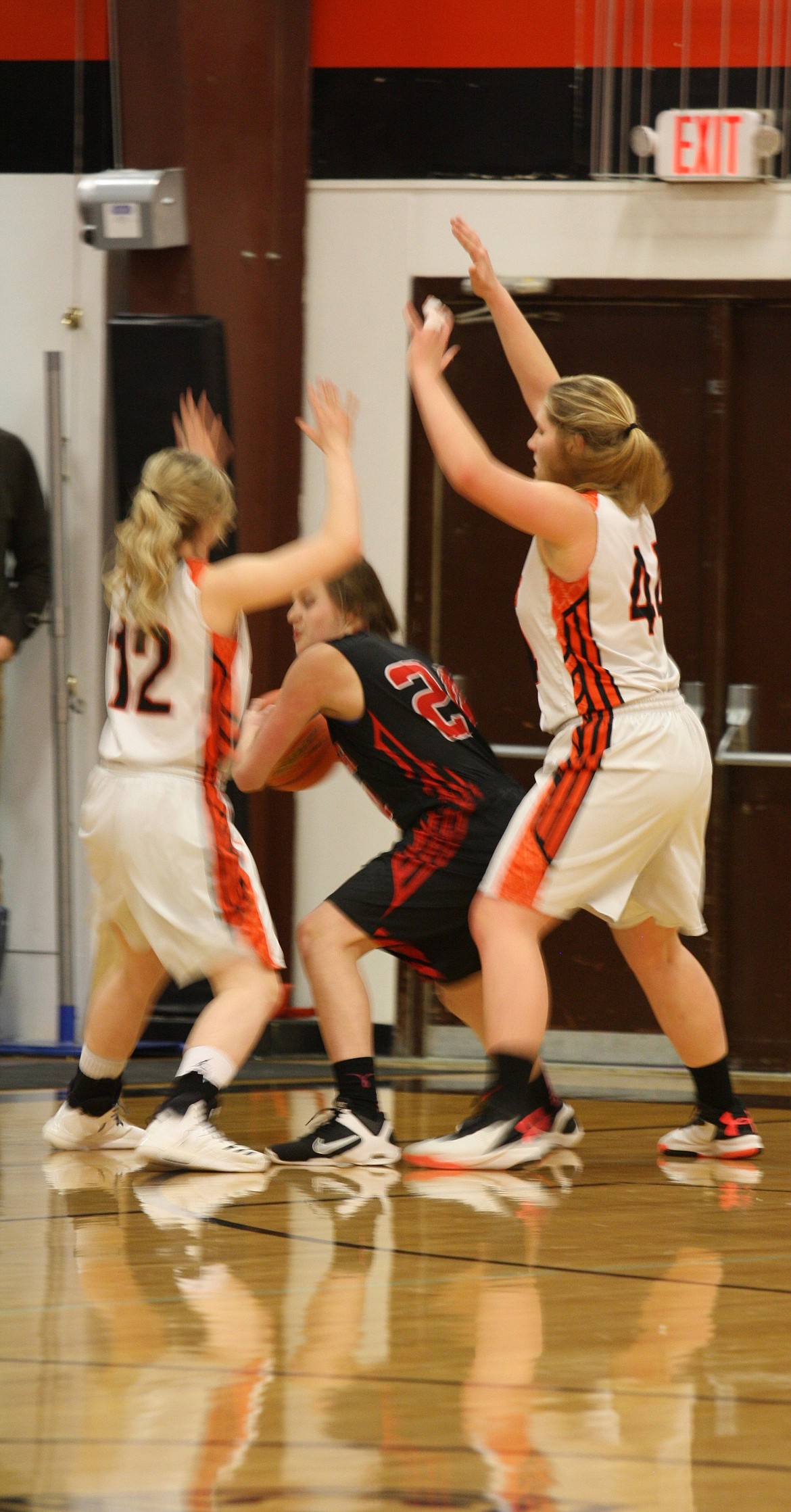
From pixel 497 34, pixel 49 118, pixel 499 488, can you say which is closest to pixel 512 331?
pixel 499 488

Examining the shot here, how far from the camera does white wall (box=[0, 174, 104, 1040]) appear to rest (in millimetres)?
5887

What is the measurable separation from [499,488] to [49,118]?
3.21m

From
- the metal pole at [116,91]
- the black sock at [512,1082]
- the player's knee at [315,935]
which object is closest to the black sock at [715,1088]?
the black sock at [512,1082]

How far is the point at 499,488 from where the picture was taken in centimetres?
337

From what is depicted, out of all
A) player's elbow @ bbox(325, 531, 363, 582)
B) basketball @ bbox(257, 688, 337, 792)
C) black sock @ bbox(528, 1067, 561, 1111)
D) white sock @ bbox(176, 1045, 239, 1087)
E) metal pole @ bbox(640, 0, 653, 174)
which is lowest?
black sock @ bbox(528, 1067, 561, 1111)

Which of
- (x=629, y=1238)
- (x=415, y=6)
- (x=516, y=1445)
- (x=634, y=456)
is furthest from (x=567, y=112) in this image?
(x=516, y=1445)

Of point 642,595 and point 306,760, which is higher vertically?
point 642,595

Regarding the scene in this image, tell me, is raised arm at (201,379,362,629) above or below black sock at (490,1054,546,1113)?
above

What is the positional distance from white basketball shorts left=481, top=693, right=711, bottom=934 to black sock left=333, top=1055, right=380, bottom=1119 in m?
0.41

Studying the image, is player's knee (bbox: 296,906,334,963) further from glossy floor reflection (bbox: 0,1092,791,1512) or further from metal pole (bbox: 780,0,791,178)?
metal pole (bbox: 780,0,791,178)

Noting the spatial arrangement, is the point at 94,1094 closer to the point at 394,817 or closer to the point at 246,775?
the point at 246,775

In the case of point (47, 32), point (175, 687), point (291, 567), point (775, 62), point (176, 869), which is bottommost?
point (176, 869)

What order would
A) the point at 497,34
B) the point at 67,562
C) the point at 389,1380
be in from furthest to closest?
the point at 67,562 < the point at 497,34 < the point at 389,1380

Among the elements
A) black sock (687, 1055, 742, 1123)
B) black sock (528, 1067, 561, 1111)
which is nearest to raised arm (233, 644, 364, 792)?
black sock (528, 1067, 561, 1111)
